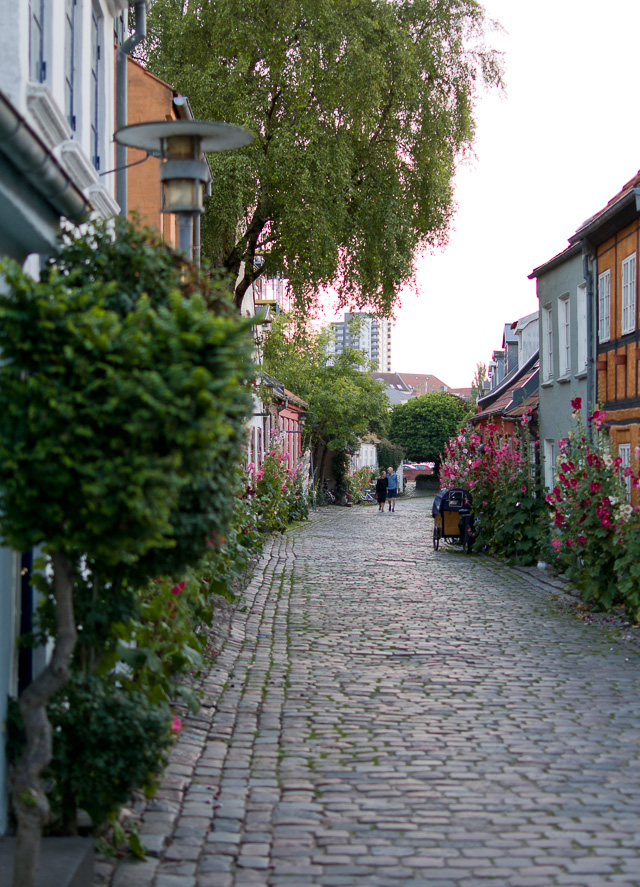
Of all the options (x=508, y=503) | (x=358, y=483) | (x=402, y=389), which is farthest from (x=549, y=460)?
(x=402, y=389)

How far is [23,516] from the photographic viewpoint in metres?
3.55

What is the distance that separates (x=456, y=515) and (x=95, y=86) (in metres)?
13.7

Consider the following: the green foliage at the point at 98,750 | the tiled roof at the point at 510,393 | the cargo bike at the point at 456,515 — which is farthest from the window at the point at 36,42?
the tiled roof at the point at 510,393

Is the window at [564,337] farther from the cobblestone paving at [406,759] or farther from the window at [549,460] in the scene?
the cobblestone paving at [406,759]

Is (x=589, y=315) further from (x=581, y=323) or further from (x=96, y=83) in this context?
(x=96, y=83)

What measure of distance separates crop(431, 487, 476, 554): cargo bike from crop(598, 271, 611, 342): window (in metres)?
4.97

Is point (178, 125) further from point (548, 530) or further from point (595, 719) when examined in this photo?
point (548, 530)

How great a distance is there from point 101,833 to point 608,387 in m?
13.1

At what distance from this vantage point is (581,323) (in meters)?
18.2

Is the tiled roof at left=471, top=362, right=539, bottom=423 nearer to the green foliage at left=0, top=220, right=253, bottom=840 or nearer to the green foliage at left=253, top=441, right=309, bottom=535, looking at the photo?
the green foliage at left=253, top=441, right=309, bottom=535

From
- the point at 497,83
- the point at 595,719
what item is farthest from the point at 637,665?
the point at 497,83

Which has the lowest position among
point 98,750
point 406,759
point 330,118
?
point 406,759

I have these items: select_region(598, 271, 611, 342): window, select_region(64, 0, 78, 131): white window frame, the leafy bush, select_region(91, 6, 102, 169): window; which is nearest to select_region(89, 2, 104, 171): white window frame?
select_region(91, 6, 102, 169): window

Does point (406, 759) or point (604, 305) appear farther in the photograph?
point (604, 305)
